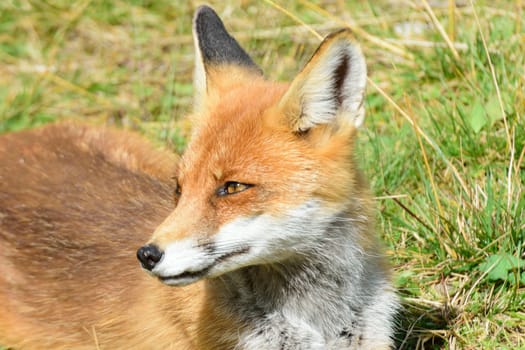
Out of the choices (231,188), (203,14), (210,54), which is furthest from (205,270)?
(203,14)

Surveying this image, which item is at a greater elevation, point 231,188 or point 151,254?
point 231,188

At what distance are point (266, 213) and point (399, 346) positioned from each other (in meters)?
1.42

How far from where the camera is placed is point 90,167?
16.5 feet

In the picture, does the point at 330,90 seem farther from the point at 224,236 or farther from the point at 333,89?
the point at 224,236

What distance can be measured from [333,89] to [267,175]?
51cm

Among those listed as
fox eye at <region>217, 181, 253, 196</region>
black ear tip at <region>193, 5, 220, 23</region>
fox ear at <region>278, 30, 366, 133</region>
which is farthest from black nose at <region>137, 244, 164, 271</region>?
black ear tip at <region>193, 5, 220, 23</region>

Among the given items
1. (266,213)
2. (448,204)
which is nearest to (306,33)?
(448,204)

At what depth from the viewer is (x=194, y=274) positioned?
11.1 feet

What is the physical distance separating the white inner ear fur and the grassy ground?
45.8 inches

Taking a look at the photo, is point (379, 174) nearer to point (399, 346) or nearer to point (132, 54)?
point (399, 346)

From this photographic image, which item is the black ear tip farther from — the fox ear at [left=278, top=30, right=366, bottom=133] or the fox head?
the fox ear at [left=278, top=30, right=366, bottom=133]

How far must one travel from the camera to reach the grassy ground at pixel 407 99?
4.61 meters

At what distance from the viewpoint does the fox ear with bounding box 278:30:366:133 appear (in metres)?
3.59

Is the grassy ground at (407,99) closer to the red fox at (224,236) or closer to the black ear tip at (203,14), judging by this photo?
the red fox at (224,236)
